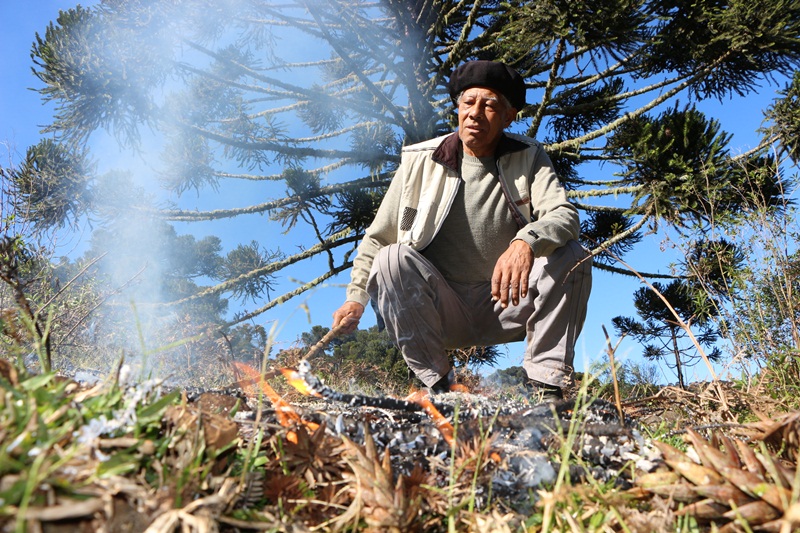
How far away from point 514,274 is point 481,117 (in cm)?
103

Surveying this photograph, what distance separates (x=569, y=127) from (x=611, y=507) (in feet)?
26.0

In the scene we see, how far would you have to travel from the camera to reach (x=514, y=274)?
2.33m

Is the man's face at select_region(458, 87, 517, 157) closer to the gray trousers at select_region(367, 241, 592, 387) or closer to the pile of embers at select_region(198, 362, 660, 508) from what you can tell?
the gray trousers at select_region(367, 241, 592, 387)

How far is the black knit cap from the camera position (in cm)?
297

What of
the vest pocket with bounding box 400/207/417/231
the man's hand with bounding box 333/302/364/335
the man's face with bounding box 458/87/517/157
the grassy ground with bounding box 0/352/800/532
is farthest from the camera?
the vest pocket with bounding box 400/207/417/231

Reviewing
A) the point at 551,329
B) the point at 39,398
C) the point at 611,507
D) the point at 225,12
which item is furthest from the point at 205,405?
the point at 225,12

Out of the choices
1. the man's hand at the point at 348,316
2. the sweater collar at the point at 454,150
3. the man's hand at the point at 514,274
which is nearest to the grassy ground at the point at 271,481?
the man's hand at the point at 514,274

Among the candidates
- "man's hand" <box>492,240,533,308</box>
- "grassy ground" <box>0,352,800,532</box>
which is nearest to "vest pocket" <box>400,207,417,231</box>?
"man's hand" <box>492,240,533,308</box>

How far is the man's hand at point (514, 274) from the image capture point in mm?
2326

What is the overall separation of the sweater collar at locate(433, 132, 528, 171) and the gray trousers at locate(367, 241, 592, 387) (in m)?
0.58

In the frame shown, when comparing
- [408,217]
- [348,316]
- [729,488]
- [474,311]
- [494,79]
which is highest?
[494,79]

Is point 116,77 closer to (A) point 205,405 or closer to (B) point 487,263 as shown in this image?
(B) point 487,263

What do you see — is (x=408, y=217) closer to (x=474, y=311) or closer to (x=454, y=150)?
(x=454, y=150)

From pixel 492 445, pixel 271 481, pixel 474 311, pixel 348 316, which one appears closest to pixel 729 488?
pixel 492 445
